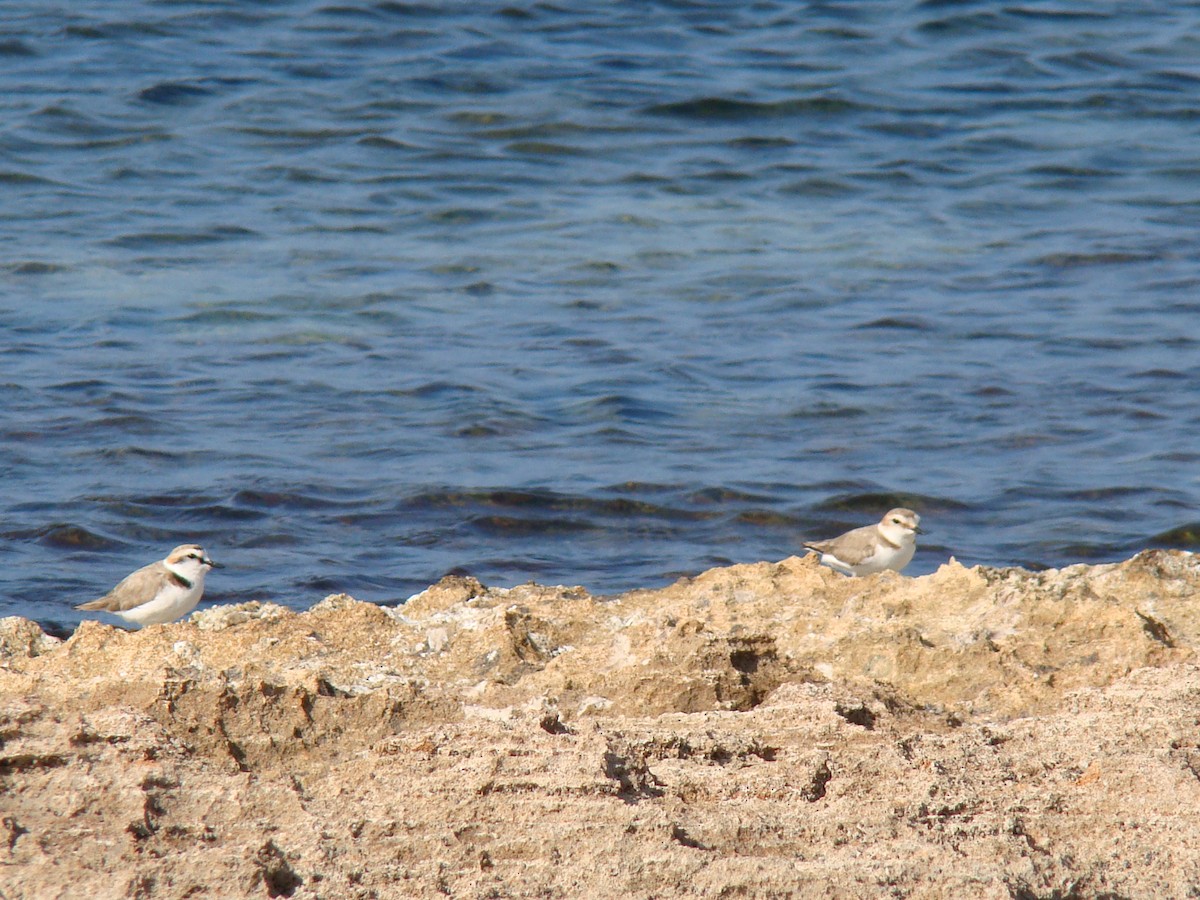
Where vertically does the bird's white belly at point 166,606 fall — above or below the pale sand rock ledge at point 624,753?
below

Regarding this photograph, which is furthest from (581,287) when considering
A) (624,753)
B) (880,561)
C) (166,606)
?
(624,753)

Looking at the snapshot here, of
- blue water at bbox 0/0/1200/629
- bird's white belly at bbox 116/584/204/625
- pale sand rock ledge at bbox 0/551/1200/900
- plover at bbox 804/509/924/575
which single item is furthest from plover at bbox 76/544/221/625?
plover at bbox 804/509/924/575

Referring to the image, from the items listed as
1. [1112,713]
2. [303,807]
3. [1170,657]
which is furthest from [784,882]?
[1170,657]

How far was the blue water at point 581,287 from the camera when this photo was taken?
8.28 meters

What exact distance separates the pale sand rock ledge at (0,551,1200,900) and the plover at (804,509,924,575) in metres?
2.06

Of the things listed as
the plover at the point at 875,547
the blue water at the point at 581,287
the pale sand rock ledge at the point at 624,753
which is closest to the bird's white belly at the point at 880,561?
the plover at the point at 875,547

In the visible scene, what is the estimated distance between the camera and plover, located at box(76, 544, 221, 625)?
634 centimetres

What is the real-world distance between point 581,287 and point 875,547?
563cm

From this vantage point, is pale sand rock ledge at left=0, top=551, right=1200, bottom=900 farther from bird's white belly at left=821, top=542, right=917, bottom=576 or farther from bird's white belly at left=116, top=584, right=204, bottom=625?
bird's white belly at left=821, top=542, right=917, bottom=576

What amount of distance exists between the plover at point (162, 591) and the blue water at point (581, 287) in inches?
19.4

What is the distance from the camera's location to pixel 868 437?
9539 millimetres

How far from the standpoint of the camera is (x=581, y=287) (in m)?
12.1

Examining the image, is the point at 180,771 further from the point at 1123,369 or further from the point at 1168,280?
the point at 1168,280

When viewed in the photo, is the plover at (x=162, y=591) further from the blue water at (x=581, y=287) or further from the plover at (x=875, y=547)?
the plover at (x=875, y=547)
